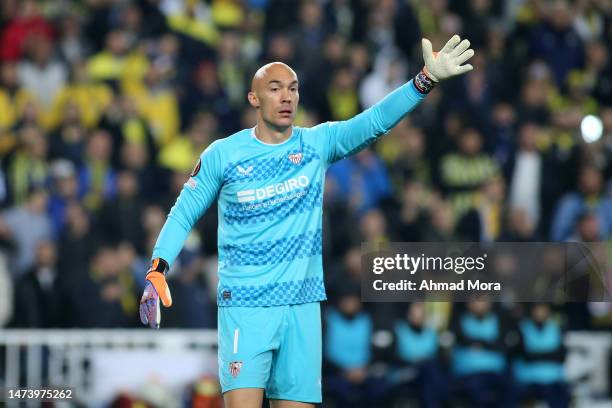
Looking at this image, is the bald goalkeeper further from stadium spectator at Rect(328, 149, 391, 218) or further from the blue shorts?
stadium spectator at Rect(328, 149, 391, 218)

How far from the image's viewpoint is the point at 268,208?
7457 millimetres

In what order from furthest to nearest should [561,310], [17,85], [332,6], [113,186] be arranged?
[332,6]
[17,85]
[113,186]
[561,310]

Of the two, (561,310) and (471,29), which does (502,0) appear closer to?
(471,29)

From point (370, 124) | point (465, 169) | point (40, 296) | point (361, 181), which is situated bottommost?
point (40, 296)

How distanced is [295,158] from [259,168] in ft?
0.71

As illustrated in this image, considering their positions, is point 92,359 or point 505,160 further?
point 505,160

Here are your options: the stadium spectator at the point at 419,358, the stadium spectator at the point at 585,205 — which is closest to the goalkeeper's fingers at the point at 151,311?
the stadium spectator at the point at 419,358

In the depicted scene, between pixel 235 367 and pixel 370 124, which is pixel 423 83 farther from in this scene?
pixel 235 367

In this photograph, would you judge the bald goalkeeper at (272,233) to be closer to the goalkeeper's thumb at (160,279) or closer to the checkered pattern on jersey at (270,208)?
the checkered pattern on jersey at (270,208)

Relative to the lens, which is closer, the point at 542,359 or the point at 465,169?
the point at 542,359

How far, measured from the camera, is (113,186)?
567 inches

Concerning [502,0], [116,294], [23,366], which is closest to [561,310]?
[116,294]

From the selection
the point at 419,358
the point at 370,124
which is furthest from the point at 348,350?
the point at 370,124

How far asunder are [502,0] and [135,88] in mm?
5743
